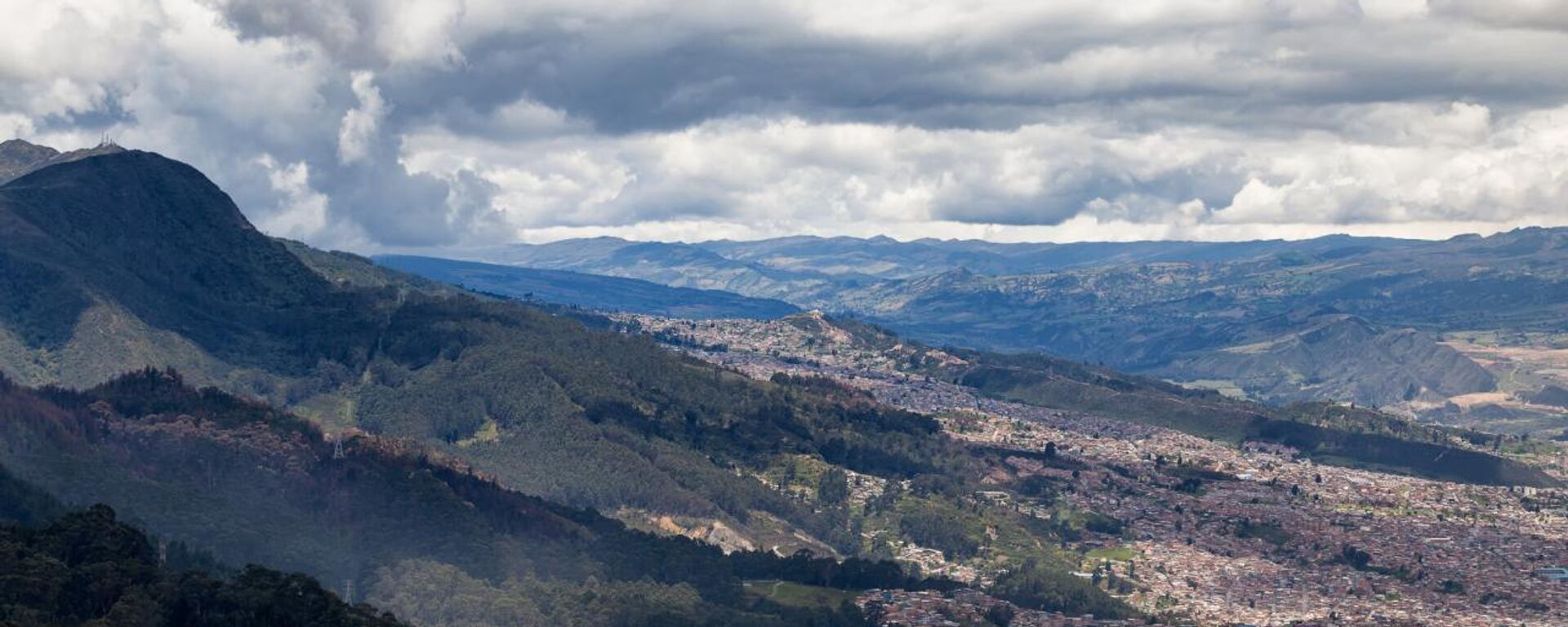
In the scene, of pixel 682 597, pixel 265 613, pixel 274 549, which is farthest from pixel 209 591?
pixel 682 597

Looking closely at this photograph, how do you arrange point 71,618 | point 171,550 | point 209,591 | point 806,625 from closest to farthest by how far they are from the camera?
point 71,618 < point 209,591 < point 171,550 < point 806,625

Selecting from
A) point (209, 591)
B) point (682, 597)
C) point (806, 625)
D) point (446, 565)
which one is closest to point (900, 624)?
point (806, 625)

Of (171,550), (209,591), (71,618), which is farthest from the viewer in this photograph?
(171,550)

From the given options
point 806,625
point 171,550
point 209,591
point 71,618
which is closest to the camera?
point 71,618

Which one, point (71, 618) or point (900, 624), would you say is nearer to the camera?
point (71, 618)

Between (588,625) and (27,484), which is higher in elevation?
(27,484)

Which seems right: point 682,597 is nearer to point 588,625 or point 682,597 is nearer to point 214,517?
point 588,625

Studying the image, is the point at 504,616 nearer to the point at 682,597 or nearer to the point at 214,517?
the point at 682,597

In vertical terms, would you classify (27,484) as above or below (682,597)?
above

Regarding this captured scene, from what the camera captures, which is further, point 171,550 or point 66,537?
point 171,550
